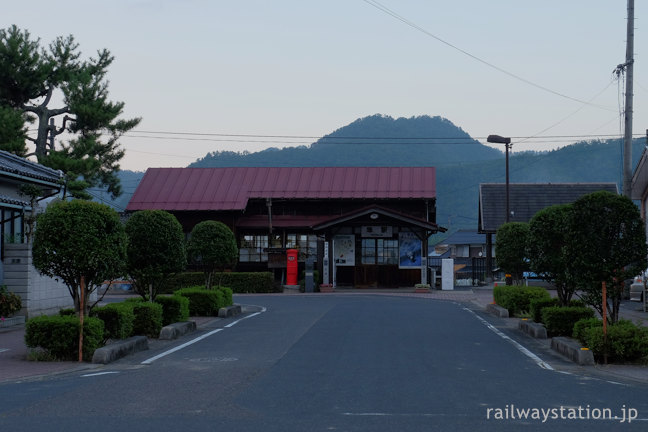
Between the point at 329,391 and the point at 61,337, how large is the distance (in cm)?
541

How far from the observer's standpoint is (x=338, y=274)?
1592 inches

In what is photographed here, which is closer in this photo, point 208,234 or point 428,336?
point 428,336

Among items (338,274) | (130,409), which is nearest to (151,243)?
(130,409)

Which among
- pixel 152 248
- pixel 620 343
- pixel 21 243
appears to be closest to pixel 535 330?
pixel 620 343

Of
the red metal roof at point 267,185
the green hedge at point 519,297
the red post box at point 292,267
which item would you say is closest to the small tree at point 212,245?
the green hedge at point 519,297

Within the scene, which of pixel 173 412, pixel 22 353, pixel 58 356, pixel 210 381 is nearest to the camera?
pixel 173 412

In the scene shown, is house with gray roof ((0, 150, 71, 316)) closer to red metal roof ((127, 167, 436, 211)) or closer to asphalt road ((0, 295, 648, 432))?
asphalt road ((0, 295, 648, 432))

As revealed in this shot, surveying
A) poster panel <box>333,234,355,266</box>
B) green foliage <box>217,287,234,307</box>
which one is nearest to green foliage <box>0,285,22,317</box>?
green foliage <box>217,287,234,307</box>

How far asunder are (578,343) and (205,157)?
495ft

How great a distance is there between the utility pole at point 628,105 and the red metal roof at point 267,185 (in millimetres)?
20200

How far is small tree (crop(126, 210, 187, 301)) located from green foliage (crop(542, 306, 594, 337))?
28.2ft

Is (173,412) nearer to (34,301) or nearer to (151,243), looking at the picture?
(151,243)

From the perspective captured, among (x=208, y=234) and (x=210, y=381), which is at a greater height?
(x=208, y=234)

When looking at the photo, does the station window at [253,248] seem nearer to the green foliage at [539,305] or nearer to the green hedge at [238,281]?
the green hedge at [238,281]
